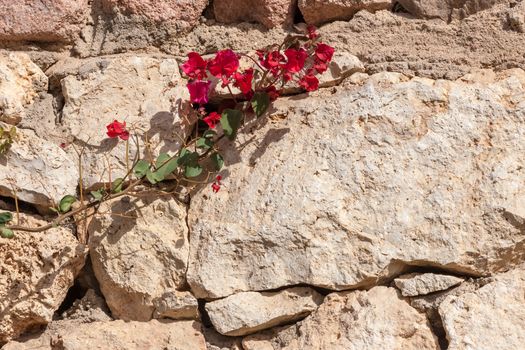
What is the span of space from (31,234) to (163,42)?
0.65 meters

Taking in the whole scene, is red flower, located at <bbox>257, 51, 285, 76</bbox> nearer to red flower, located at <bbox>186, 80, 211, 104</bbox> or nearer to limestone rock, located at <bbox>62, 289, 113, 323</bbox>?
red flower, located at <bbox>186, 80, 211, 104</bbox>

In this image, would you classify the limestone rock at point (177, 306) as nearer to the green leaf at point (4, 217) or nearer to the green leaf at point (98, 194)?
the green leaf at point (98, 194)

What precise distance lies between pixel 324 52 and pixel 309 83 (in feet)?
0.29

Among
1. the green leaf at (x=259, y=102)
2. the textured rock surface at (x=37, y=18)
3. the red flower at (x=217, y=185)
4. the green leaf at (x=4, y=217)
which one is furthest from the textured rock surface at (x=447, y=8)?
the green leaf at (x=4, y=217)

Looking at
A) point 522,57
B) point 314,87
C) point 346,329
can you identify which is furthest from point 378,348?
point 522,57

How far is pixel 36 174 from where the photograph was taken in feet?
7.00

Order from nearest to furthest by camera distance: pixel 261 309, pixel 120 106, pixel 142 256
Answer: pixel 261 309 < pixel 142 256 < pixel 120 106

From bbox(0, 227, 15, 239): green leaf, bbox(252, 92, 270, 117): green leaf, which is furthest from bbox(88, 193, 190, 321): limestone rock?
bbox(252, 92, 270, 117): green leaf

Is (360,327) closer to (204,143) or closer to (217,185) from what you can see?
(217,185)

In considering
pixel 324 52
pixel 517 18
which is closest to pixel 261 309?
pixel 324 52

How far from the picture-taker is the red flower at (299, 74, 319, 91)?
6.83 ft

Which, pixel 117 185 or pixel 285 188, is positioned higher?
pixel 285 188

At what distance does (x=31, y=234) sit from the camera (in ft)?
6.82

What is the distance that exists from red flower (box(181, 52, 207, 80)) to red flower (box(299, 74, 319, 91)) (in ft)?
0.85
